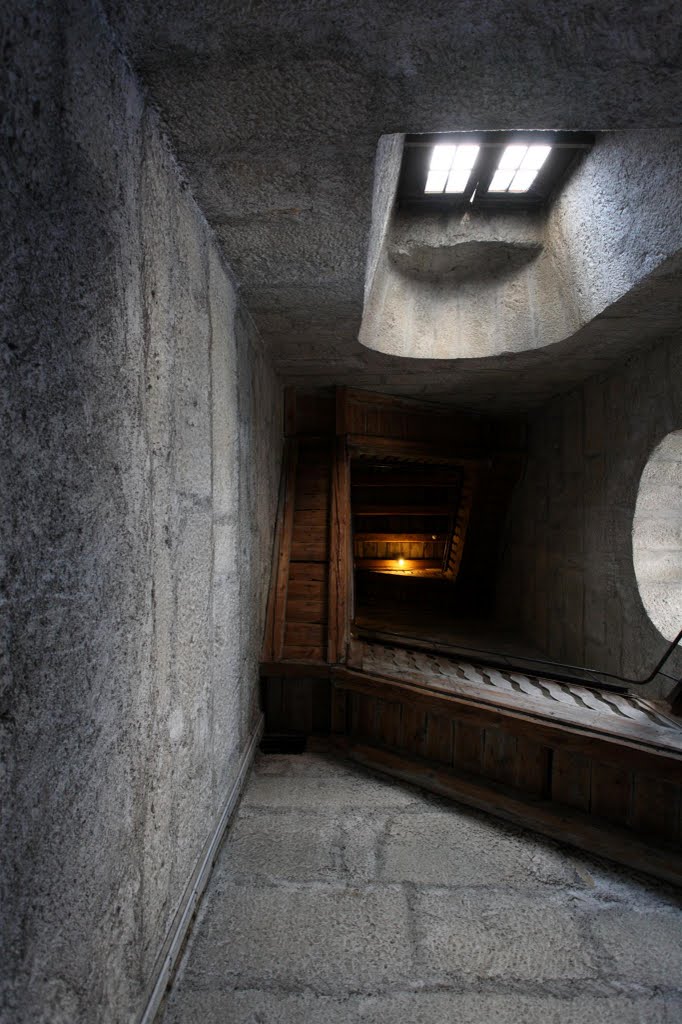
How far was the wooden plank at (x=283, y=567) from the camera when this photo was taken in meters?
3.44

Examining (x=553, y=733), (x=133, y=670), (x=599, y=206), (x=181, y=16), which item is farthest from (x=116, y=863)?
(x=599, y=206)

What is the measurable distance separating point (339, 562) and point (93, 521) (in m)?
2.75

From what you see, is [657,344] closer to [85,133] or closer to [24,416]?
[85,133]

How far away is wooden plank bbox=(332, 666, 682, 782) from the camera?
2332mm

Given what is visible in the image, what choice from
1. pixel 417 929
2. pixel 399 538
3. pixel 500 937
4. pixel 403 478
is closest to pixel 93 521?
pixel 417 929

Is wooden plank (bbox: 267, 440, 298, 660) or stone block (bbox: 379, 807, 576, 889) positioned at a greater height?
wooden plank (bbox: 267, 440, 298, 660)

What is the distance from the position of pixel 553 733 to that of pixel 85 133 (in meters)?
2.91

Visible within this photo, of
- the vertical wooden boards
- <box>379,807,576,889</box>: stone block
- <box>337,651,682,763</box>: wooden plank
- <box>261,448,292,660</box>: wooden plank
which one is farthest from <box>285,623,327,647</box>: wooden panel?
<box>379,807,576,889</box>: stone block

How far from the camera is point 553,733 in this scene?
8.43ft

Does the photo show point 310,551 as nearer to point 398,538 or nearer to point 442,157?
point 442,157

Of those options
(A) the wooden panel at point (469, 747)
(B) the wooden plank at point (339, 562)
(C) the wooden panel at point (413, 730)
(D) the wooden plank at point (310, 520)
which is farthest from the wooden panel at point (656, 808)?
(D) the wooden plank at point (310, 520)

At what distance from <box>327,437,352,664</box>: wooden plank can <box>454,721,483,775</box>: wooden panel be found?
0.87 metres

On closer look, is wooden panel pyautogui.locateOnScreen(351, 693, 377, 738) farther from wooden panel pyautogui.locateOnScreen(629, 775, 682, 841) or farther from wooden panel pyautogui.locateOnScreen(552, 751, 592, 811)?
wooden panel pyautogui.locateOnScreen(629, 775, 682, 841)

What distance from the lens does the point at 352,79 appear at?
4.02 feet
